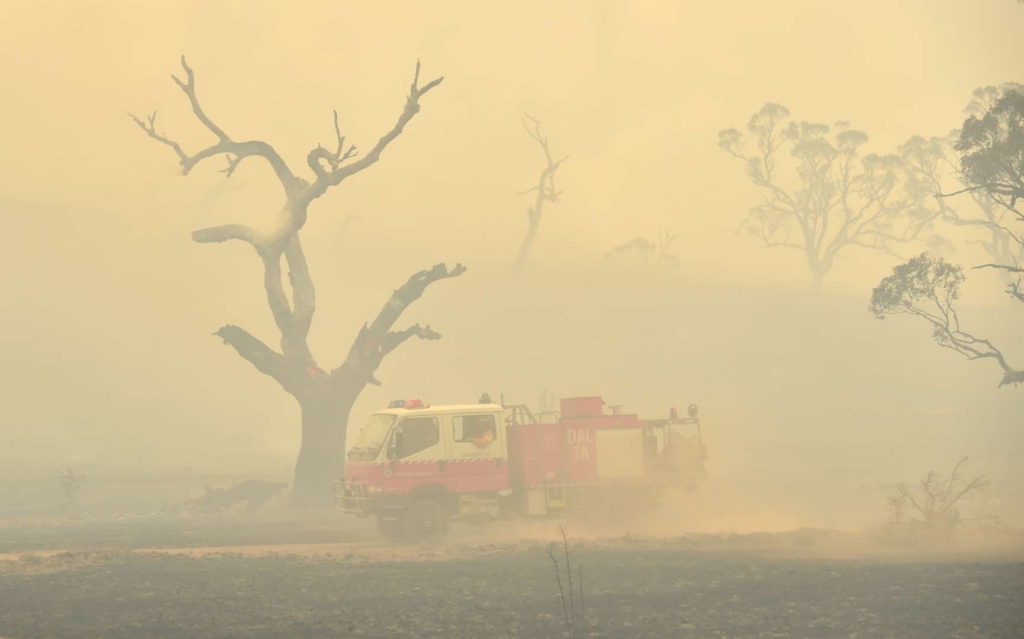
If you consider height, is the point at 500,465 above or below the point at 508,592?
above

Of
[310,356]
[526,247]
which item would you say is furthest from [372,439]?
[526,247]

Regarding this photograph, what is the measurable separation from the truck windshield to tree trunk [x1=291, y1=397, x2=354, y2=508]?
1200cm

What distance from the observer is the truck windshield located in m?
28.9

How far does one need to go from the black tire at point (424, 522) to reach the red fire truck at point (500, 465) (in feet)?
0.08

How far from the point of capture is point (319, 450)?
1657 inches

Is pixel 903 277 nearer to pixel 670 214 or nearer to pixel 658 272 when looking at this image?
pixel 658 272

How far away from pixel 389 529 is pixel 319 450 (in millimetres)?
13301

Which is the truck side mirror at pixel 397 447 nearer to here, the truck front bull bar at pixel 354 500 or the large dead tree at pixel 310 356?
the truck front bull bar at pixel 354 500

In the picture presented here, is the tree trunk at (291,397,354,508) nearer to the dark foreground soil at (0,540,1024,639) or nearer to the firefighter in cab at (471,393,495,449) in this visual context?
the firefighter in cab at (471,393,495,449)

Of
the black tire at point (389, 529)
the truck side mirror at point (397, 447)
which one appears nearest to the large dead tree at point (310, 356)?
the black tire at point (389, 529)

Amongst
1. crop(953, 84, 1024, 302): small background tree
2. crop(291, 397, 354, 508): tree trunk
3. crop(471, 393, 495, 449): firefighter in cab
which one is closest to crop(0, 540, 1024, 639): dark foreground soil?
crop(471, 393, 495, 449): firefighter in cab

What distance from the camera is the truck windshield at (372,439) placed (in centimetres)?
2892

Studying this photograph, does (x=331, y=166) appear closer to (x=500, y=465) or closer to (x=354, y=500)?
(x=354, y=500)

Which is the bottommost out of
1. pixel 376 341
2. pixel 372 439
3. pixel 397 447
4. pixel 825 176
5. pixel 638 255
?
pixel 397 447
